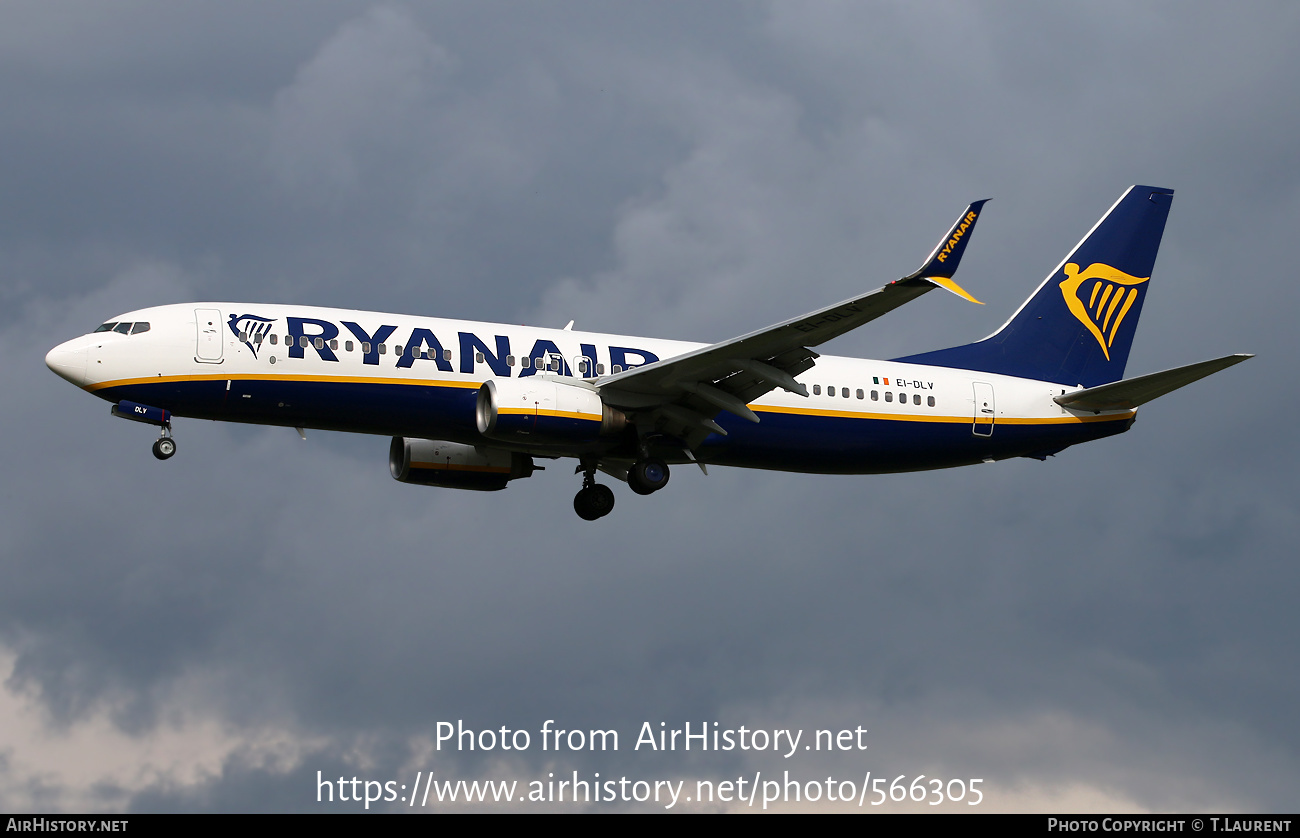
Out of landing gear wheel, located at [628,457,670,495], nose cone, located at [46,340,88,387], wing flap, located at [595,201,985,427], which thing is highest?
nose cone, located at [46,340,88,387]

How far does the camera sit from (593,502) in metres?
40.5

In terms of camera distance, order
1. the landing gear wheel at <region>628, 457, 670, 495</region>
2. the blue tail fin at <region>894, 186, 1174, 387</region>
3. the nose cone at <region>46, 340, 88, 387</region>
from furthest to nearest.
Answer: the blue tail fin at <region>894, 186, 1174, 387</region> < the landing gear wheel at <region>628, 457, 670, 495</region> < the nose cone at <region>46, 340, 88, 387</region>

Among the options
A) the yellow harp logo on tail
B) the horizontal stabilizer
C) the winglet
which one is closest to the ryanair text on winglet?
the winglet

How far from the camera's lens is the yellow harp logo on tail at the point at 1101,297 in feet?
148

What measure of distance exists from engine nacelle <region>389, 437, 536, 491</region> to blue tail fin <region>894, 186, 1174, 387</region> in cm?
1212

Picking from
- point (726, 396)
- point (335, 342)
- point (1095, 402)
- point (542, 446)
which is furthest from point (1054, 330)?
point (335, 342)

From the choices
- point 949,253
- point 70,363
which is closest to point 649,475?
point 949,253

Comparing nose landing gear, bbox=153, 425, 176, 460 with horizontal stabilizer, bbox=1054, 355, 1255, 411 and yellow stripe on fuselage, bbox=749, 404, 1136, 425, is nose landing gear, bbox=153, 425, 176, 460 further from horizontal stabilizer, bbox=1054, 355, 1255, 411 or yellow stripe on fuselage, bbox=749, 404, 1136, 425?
horizontal stabilizer, bbox=1054, 355, 1255, 411

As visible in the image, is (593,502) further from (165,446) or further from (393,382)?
(165,446)

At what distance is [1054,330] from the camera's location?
→ 147ft

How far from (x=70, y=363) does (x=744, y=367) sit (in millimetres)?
16004

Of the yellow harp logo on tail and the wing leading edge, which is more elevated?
the yellow harp logo on tail

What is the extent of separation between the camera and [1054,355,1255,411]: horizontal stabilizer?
36312 mm

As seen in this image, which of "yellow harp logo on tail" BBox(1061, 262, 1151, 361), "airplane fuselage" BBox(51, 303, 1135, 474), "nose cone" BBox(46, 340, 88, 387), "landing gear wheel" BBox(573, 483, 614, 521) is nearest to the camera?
"nose cone" BBox(46, 340, 88, 387)
